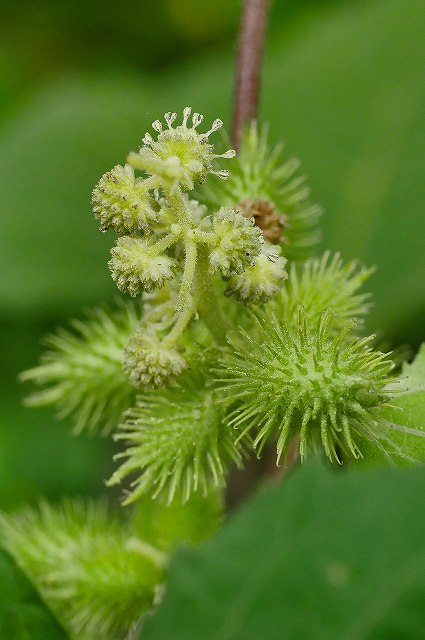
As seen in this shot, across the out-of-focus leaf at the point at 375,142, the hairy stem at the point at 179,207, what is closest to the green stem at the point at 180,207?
the hairy stem at the point at 179,207

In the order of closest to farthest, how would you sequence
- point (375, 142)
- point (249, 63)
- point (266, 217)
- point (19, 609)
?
point (19, 609) < point (266, 217) < point (249, 63) < point (375, 142)

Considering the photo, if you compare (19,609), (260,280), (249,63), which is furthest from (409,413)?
(249,63)

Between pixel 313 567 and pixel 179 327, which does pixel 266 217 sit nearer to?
pixel 179 327

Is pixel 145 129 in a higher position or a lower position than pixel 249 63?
higher

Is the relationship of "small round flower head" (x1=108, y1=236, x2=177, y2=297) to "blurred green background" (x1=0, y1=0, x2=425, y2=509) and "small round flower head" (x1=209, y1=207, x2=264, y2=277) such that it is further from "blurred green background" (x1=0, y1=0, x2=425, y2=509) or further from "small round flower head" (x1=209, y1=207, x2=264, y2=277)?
"blurred green background" (x1=0, y1=0, x2=425, y2=509)

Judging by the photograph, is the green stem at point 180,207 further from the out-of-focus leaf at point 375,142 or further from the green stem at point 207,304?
the out-of-focus leaf at point 375,142

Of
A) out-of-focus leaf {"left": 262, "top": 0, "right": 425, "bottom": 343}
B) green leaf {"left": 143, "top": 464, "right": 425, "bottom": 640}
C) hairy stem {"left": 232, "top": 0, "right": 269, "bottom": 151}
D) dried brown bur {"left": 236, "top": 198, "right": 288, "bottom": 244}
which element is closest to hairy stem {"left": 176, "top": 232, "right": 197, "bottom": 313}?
dried brown bur {"left": 236, "top": 198, "right": 288, "bottom": 244}
